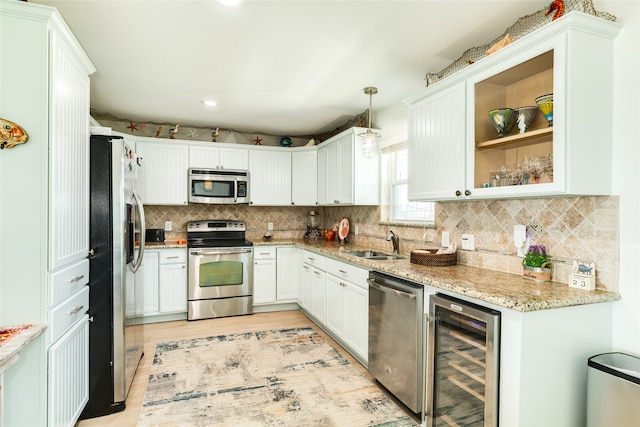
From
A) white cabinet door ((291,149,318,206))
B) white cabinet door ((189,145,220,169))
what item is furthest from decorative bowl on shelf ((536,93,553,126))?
white cabinet door ((189,145,220,169))

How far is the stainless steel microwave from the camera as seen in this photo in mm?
4461

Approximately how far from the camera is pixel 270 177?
485cm

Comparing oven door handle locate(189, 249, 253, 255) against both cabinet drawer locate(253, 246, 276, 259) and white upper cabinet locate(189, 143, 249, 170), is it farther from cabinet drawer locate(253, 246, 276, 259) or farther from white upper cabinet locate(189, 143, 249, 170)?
white upper cabinet locate(189, 143, 249, 170)

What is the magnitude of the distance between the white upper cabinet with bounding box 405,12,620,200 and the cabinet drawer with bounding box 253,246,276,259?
8.29ft

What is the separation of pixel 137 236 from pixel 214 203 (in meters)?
1.95

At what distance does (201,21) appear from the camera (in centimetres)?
210

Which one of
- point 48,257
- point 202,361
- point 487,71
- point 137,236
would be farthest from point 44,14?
point 202,361

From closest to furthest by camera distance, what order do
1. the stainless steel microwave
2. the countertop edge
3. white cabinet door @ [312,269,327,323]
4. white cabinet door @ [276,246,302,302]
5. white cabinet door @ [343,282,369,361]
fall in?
1. the countertop edge
2. white cabinet door @ [343,282,369,361]
3. white cabinet door @ [312,269,327,323]
4. the stainless steel microwave
5. white cabinet door @ [276,246,302,302]

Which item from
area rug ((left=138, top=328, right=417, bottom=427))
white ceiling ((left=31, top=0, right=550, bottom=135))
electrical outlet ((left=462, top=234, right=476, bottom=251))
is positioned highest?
white ceiling ((left=31, top=0, right=550, bottom=135))

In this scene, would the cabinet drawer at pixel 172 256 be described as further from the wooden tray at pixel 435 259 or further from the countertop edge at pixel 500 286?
the wooden tray at pixel 435 259

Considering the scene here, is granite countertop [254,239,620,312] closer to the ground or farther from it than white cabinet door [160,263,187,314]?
farther from it

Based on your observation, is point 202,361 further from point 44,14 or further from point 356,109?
point 356,109

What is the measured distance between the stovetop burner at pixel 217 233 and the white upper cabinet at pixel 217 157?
0.79m

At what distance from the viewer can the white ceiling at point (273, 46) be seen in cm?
197
